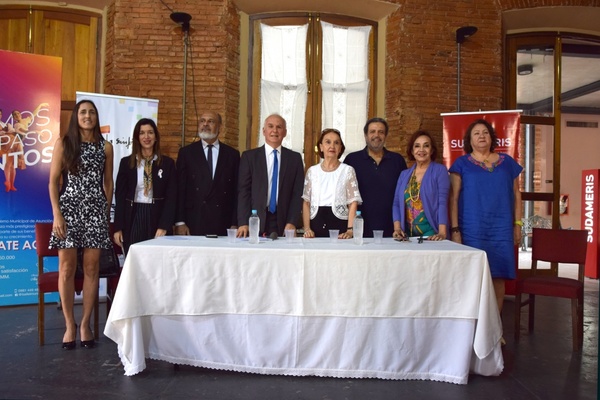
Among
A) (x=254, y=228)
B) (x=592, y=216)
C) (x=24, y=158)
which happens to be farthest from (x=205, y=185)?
(x=592, y=216)

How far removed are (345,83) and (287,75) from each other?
2.50 ft

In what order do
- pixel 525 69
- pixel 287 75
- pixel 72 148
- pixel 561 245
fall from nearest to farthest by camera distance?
pixel 72 148
pixel 561 245
pixel 287 75
pixel 525 69

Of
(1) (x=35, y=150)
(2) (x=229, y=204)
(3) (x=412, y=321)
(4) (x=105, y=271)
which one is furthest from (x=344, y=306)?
(1) (x=35, y=150)

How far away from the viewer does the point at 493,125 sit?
524cm

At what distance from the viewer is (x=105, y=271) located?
341 centimetres

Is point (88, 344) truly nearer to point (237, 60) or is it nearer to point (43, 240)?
point (43, 240)

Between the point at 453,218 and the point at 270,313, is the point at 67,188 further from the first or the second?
the point at 453,218

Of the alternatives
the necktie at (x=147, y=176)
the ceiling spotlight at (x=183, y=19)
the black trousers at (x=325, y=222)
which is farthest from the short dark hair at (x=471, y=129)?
the ceiling spotlight at (x=183, y=19)

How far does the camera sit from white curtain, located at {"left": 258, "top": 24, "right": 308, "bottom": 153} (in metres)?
5.91

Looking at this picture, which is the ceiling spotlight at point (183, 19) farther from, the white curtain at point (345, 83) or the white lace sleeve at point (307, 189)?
the white lace sleeve at point (307, 189)

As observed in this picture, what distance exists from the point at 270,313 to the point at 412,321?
2.54ft

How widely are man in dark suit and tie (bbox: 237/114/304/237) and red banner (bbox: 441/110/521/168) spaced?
263 cm

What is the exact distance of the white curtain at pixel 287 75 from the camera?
591 centimetres

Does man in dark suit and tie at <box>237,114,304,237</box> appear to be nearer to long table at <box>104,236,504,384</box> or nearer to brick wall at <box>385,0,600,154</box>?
long table at <box>104,236,504,384</box>
